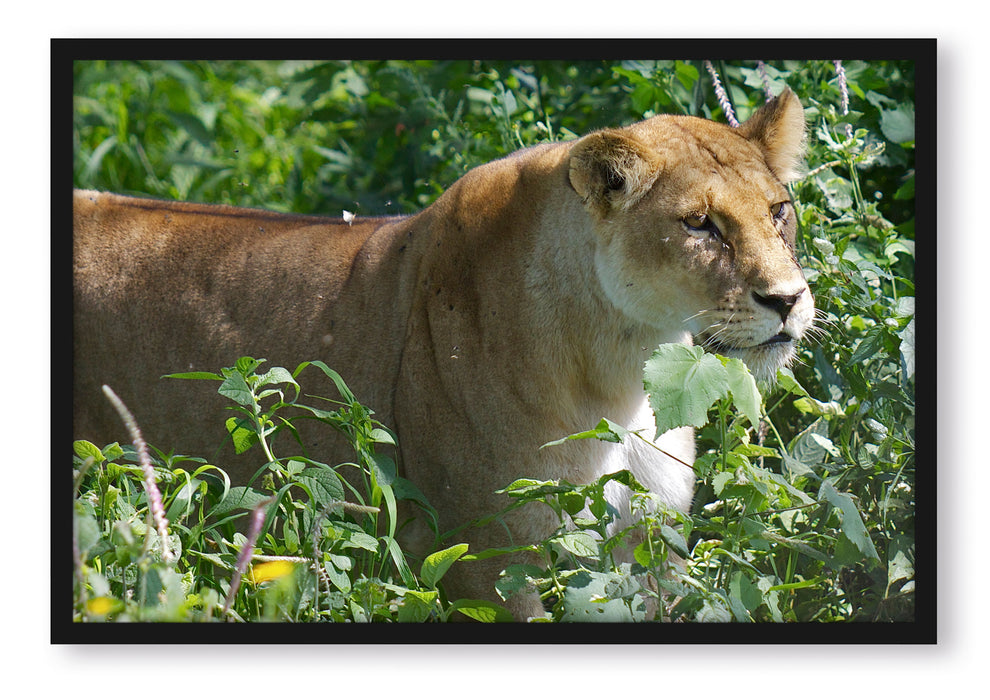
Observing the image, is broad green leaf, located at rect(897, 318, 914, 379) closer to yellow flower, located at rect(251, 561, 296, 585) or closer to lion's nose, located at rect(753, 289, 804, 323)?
lion's nose, located at rect(753, 289, 804, 323)

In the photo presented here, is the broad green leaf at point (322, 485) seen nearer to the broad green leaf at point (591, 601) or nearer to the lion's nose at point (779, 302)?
the broad green leaf at point (591, 601)

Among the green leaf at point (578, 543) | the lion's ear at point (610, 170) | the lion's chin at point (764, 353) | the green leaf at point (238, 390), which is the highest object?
the lion's ear at point (610, 170)

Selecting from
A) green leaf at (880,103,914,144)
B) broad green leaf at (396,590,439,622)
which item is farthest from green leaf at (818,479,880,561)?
green leaf at (880,103,914,144)

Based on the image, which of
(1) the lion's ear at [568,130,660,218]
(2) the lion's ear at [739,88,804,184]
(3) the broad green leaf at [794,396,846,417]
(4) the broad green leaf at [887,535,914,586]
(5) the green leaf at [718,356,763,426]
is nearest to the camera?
(5) the green leaf at [718,356,763,426]

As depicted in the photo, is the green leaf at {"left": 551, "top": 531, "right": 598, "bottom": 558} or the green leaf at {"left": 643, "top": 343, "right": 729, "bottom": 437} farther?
the green leaf at {"left": 551, "top": 531, "right": 598, "bottom": 558}

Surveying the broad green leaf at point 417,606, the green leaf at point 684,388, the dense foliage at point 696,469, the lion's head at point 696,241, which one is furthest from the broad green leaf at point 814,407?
the broad green leaf at point 417,606

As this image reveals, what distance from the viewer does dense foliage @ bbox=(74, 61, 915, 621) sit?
2773 mm

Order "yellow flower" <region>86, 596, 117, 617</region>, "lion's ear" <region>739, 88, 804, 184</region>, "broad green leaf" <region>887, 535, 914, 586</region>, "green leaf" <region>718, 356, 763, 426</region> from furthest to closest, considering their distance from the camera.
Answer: "lion's ear" <region>739, 88, 804, 184</region> → "broad green leaf" <region>887, 535, 914, 586</region> → "green leaf" <region>718, 356, 763, 426</region> → "yellow flower" <region>86, 596, 117, 617</region>

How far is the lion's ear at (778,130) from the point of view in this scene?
10.4ft

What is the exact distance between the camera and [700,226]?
2898 millimetres

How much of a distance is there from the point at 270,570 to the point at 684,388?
1107mm

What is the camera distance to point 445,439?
319 centimetres
